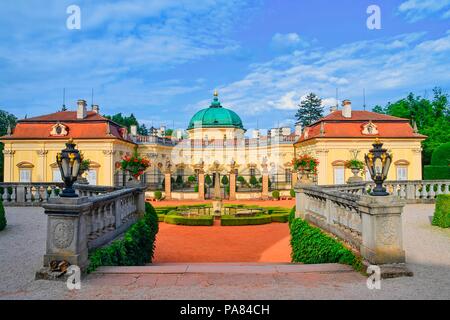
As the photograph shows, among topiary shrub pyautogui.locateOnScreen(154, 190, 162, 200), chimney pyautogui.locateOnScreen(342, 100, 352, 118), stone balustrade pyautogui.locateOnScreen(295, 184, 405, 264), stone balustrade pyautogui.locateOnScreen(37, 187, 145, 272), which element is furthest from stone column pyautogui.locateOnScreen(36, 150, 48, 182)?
stone balustrade pyautogui.locateOnScreen(295, 184, 405, 264)

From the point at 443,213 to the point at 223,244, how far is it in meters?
7.16

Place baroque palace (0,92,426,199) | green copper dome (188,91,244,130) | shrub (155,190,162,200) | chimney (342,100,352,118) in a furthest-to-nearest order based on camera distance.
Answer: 1. green copper dome (188,91,244,130)
2. chimney (342,100,352,118)
3. baroque palace (0,92,426,199)
4. shrub (155,190,162,200)

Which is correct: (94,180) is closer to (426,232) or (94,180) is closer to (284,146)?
(284,146)

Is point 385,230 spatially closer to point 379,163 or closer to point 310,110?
point 379,163

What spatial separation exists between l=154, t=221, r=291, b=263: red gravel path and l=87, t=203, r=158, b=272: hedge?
1.70 meters

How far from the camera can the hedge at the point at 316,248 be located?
6.26 meters

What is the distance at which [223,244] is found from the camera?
1320 cm

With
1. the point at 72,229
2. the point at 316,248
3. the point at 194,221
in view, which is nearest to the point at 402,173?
the point at 194,221

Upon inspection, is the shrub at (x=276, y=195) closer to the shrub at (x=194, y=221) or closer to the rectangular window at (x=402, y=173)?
the rectangular window at (x=402, y=173)

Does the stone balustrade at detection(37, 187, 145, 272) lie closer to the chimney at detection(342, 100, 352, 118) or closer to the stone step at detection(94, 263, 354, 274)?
the stone step at detection(94, 263, 354, 274)

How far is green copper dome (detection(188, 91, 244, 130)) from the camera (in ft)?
178

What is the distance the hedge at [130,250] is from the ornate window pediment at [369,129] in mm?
29469

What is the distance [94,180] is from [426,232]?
32.5 metres
